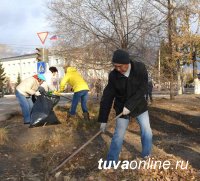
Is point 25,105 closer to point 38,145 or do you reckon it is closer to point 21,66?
point 38,145

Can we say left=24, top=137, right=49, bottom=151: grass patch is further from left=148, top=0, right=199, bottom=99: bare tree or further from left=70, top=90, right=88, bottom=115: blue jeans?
left=148, top=0, right=199, bottom=99: bare tree

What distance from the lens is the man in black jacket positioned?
16.8 feet

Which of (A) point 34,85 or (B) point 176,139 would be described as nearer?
(B) point 176,139

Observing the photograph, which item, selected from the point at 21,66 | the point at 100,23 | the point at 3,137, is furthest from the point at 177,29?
the point at 21,66

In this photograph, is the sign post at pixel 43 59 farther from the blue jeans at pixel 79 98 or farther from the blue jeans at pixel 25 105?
the blue jeans at pixel 79 98

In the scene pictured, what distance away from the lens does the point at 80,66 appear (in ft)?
45.1

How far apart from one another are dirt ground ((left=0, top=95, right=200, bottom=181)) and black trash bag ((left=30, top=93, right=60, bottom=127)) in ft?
0.58

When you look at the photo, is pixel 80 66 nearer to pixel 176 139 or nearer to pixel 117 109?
pixel 176 139

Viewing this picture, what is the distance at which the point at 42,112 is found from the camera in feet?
29.6

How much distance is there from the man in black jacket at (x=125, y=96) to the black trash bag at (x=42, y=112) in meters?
3.88

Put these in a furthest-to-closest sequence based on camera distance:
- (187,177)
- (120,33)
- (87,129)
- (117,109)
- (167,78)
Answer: (167,78), (120,33), (87,129), (117,109), (187,177)

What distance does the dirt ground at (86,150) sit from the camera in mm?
4922

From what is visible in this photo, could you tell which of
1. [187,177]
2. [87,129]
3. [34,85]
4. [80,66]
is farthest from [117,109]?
[80,66]

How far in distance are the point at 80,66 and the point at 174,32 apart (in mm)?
4322
